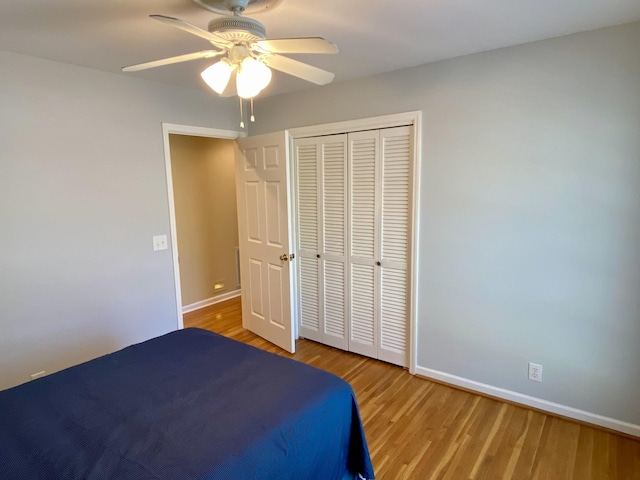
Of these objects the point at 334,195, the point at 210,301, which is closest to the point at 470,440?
the point at 334,195

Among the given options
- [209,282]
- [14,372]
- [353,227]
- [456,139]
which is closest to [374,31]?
[456,139]

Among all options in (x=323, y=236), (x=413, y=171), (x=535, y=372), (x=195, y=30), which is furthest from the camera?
(x=323, y=236)

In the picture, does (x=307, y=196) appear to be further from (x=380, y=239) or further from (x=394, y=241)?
(x=394, y=241)

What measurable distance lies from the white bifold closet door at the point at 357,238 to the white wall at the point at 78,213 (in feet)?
4.08

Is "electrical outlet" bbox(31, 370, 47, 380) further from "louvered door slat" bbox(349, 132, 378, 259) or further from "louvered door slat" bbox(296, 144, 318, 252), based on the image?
"louvered door slat" bbox(349, 132, 378, 259)

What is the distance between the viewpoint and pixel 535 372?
2.41 meters

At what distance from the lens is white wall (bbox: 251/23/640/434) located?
2059mm

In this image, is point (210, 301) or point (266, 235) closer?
point (266, 235)

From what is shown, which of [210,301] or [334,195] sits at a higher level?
[334,195]

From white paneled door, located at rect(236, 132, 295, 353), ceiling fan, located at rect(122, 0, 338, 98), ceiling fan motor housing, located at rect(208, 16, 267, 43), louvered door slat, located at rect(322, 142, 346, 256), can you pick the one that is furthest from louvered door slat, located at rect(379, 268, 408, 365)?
ceiling fan motor housing, located at rect(208, 16, 267, 43)

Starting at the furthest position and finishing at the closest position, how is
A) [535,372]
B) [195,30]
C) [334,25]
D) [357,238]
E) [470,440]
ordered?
[357,238]
[535,372]
[470,440]
[334,25]
[195,30]

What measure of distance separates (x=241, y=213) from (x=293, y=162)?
0.76 meters

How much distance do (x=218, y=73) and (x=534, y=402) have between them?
275 centimetres

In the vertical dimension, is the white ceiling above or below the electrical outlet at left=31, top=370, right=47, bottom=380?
above
